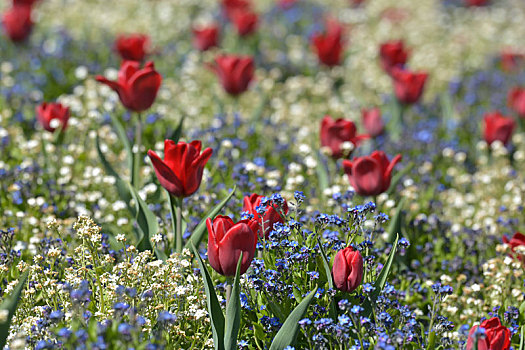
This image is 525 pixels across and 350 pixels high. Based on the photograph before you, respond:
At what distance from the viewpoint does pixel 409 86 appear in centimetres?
536

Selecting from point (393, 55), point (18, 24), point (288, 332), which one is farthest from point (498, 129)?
point (18, 24)

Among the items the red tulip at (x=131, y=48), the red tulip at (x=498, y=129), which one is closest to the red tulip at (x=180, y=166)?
the red tulip at (x=131, y=48)

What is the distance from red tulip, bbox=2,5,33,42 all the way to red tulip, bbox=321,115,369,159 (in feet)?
11.3

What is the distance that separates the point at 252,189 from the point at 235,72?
1.52 meters

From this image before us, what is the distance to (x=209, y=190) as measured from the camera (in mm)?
3904

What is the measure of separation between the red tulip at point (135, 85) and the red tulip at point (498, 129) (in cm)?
275

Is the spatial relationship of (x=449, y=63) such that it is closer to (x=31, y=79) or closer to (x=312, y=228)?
(x=31, y=79)

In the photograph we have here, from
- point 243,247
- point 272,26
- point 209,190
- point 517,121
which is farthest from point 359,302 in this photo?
point 272,26

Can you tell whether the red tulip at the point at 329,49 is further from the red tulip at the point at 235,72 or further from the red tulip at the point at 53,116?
the red tulip at the point at 53,116

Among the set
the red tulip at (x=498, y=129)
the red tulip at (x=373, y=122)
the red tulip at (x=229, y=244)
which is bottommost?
the red tulip at (x=498, y=129)

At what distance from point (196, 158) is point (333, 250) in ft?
2.40

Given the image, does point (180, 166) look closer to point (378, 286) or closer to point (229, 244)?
point (229, 244)

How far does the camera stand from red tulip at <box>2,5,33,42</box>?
5758 millimetres

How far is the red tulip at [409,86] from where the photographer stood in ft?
17.5
